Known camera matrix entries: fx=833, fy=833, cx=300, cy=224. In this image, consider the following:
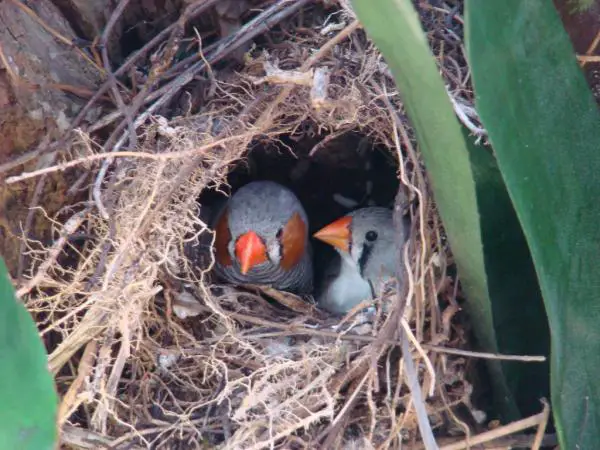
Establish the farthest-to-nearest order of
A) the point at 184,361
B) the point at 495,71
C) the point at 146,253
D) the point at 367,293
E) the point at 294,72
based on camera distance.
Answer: the point at 367,293, the point at 184,361, the point at 146,253, the point at 294,72, the point at 495,71

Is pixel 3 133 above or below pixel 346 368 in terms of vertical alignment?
above

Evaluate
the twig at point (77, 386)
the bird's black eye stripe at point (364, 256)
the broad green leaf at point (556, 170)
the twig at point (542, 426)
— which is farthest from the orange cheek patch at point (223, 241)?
the broad green leaf at point (556, 170)

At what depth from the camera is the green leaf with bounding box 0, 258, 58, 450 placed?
1.19 m

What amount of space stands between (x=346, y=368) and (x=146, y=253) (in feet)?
1.88

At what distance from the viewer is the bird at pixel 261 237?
8.77ft

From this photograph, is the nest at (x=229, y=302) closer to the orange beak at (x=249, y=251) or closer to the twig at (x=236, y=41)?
the twig at (x=236, y=41)

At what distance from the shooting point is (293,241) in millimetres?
2852

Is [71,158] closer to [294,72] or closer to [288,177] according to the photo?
[294,72]

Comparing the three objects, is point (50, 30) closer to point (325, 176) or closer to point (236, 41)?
point (236, 41)

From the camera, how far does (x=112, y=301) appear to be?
1991 mm

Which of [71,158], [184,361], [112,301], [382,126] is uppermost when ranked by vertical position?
[382,126]

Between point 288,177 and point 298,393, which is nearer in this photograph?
point 298,393

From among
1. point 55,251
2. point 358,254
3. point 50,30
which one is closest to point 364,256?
point 358,254

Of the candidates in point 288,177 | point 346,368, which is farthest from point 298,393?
point 288,177
